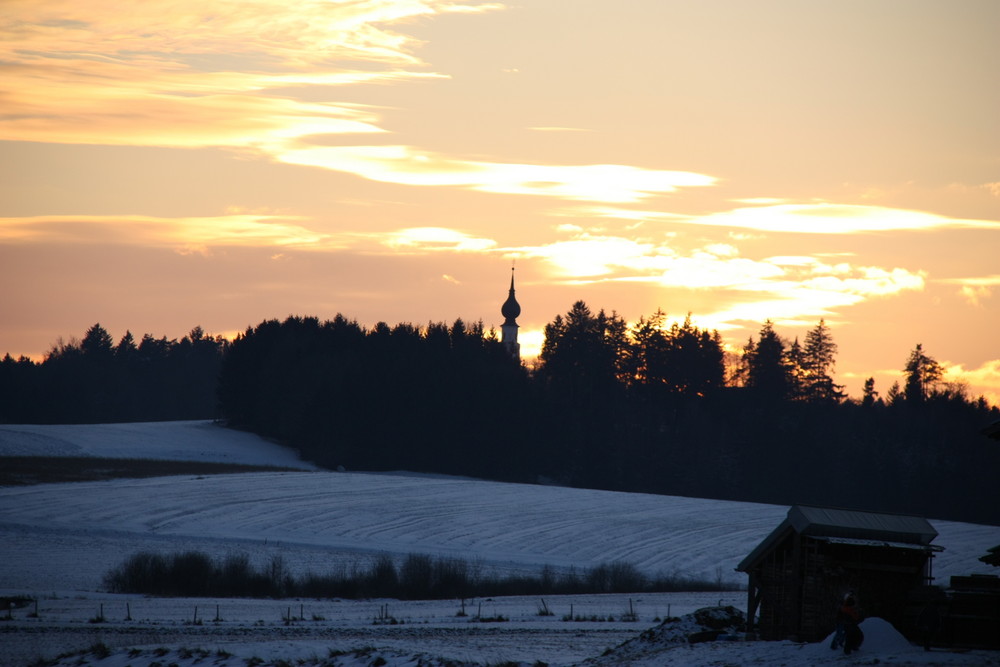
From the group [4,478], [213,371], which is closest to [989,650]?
[4,478]

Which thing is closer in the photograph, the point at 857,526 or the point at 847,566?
the point at 847,566

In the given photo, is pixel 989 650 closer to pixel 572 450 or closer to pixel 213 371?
pixel 572 450

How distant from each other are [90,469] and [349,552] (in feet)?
91.7

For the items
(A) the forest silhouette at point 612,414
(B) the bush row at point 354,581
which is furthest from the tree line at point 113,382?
(B) the bush row at point 354,581

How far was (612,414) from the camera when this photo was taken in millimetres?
114000

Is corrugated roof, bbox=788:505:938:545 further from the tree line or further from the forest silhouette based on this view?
the tree line

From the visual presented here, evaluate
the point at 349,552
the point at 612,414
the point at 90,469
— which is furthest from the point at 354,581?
the point at 612,414

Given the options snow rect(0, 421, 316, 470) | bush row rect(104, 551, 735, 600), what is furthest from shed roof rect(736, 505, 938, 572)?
snow rect(0, 421, 316, 470)

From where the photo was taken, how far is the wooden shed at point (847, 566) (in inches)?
1019

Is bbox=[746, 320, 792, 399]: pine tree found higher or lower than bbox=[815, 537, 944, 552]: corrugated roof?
higher

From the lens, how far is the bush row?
143 feet

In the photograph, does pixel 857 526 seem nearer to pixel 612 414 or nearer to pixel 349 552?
pixel 349 552

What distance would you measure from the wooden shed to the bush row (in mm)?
19930

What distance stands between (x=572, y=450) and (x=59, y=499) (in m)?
53.0
